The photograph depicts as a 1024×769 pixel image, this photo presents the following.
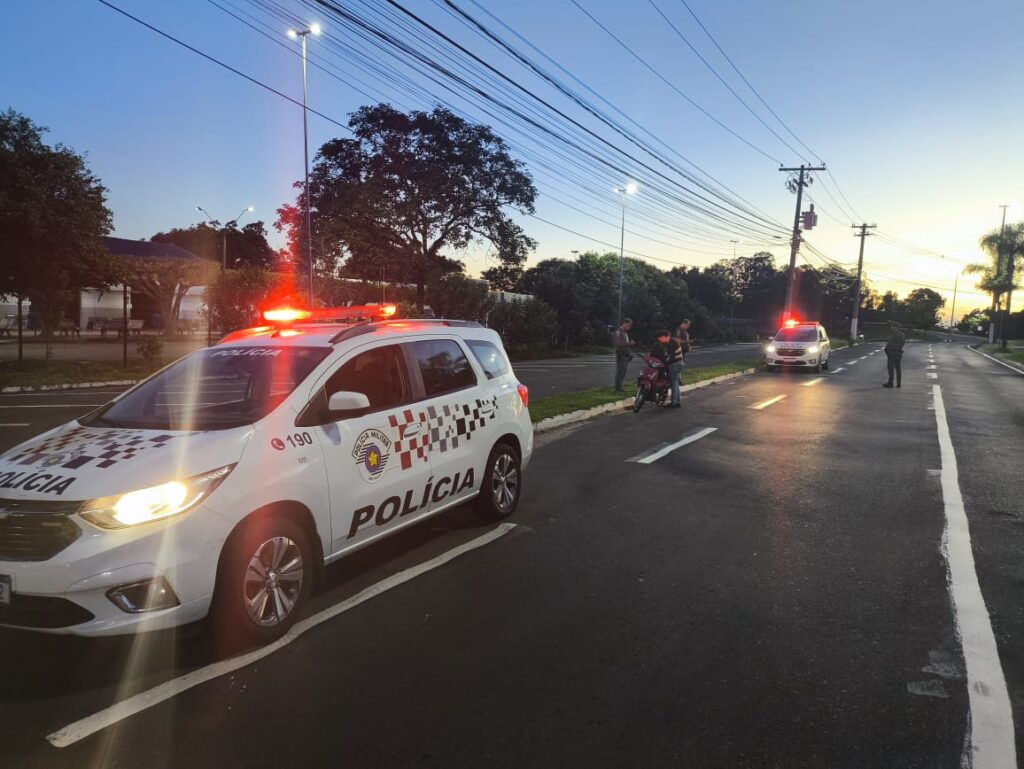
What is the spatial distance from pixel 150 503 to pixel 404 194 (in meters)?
32.1

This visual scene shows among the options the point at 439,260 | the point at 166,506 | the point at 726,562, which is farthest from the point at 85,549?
the point at 439,260

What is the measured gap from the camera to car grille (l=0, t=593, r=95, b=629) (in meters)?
3.19

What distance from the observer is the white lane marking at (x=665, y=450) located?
904 centimetres

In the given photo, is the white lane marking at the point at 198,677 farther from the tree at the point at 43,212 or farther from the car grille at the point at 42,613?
the tree at the point at 43,212

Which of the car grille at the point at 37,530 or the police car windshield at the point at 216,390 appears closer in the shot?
the car grille at the point at 37,530

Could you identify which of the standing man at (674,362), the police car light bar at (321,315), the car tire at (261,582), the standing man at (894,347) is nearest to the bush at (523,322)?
the standing man at (894,347)

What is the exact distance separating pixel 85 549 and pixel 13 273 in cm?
2109

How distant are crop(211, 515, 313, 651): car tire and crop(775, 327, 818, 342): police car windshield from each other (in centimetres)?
2471

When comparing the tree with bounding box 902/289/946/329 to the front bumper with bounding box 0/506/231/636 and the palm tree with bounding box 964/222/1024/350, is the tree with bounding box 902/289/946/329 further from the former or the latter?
the front bumper with bounding box 0/506/231/636

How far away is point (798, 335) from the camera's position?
2598 cm

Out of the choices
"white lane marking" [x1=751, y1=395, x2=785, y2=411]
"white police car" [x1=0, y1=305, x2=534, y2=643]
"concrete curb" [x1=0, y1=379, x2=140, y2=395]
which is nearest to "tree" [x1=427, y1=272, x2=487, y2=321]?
"concrete curb" [x1=0, y1=379, x2=140, y2=395]

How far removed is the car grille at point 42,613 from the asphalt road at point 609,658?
37 cm

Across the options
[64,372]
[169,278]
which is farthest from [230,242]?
[64,372]

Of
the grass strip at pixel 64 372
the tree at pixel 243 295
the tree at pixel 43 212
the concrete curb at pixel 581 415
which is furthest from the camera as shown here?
the tree at pixel 243 295
